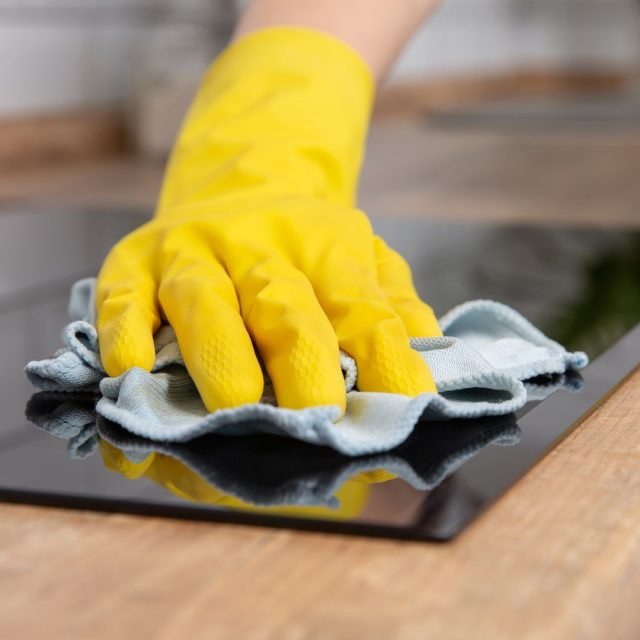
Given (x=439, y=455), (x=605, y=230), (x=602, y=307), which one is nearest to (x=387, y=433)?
(x=439, y=455)

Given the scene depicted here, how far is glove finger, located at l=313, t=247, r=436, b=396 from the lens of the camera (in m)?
0.48

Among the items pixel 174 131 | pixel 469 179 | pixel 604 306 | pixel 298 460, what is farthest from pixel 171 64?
pixel 298 460

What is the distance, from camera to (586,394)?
0.54 metres

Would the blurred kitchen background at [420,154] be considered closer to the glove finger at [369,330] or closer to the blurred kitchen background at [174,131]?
the blurred kitchen background at [174,131]

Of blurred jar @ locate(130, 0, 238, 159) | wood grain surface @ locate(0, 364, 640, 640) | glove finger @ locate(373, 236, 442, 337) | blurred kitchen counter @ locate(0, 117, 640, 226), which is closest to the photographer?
wood grain surface @ locate(0, 364, 640, 640)

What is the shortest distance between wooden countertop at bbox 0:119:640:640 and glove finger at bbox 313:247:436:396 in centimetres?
6

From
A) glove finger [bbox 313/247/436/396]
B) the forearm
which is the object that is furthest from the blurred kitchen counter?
glove finger [bbox 313/247/436/396]

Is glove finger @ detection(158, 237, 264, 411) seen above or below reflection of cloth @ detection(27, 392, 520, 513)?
above

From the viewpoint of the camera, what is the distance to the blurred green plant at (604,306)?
Result: 656 millimetres

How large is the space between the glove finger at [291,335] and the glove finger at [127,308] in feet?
0.14

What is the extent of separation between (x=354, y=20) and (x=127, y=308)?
365 millimetres

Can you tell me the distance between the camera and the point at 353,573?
36 cm

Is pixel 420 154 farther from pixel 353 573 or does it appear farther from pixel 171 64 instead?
pixel 353 573

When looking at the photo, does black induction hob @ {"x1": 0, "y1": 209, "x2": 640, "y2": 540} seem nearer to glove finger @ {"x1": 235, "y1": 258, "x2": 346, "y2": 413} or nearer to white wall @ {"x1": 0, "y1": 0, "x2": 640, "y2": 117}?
glove finger @ {"x1": 235, "y1": 258, "x2": 346, "y2": 413}
